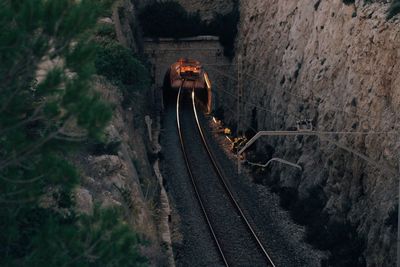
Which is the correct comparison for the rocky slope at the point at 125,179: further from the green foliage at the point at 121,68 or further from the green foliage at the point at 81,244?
the green foliage at the point at 81,244

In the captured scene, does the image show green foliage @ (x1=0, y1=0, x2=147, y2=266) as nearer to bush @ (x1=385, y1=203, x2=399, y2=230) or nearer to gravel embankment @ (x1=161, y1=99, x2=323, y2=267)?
bush @ (x1=385, y1=203, x2=399, y2=230)

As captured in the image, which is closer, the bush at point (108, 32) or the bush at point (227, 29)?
the bush at point (108, 32)

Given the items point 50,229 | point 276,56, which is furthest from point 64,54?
point 276,56

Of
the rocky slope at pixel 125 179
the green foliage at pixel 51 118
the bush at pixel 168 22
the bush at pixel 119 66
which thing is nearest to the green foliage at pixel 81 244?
the green foliage at pixel 51 118

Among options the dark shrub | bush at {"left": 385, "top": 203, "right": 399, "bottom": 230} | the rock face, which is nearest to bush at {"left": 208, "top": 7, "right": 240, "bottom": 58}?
the rock face

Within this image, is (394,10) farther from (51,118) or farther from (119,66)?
(51,118)
